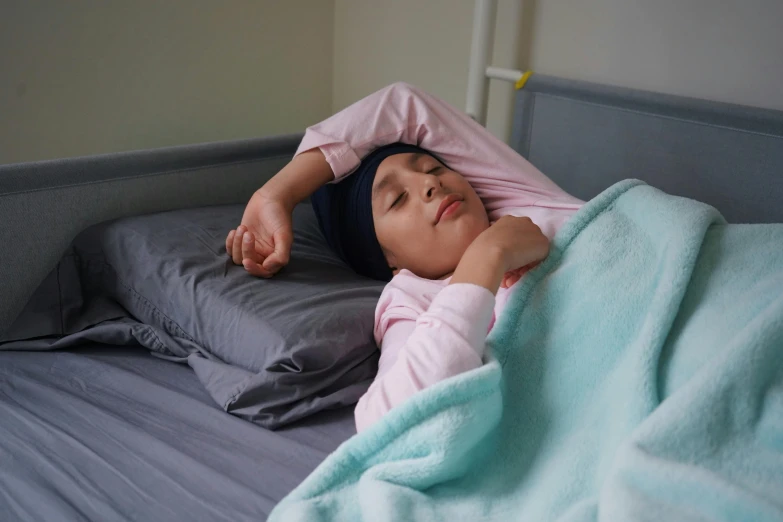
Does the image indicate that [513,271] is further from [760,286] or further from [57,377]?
[57,377]

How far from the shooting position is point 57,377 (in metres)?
1.15

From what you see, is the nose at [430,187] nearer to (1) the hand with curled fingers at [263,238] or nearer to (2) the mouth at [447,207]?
(2) the mouth at [447,207]

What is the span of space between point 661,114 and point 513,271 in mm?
708

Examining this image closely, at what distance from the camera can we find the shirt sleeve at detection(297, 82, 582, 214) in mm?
1293

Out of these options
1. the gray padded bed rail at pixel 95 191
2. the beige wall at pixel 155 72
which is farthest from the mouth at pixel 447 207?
the beige wall at pixel 155 72

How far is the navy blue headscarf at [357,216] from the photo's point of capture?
1.23m

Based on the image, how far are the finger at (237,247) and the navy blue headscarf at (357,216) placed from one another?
0.17 metres

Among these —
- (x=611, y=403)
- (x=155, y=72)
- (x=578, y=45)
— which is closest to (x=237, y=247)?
(x=611, y=403)

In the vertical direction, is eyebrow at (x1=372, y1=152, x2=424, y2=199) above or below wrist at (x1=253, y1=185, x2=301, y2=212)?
above

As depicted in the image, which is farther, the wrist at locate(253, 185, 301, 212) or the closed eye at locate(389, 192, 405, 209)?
the wrist at locate(253, 185, 301, 212)

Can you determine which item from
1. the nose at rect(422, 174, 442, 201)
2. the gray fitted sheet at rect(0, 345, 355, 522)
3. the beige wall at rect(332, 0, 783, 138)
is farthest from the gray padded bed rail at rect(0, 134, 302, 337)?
the beige wall at rect(332, 0, 783, 138)

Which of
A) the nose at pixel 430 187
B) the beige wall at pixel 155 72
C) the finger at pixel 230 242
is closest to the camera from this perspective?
the nose at pixel 430 187

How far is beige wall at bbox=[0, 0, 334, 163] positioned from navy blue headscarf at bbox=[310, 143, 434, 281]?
29.4 inches

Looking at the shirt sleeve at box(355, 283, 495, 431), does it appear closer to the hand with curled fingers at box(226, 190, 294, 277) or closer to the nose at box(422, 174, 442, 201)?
the nose at box(422, 174, 442, 201)
